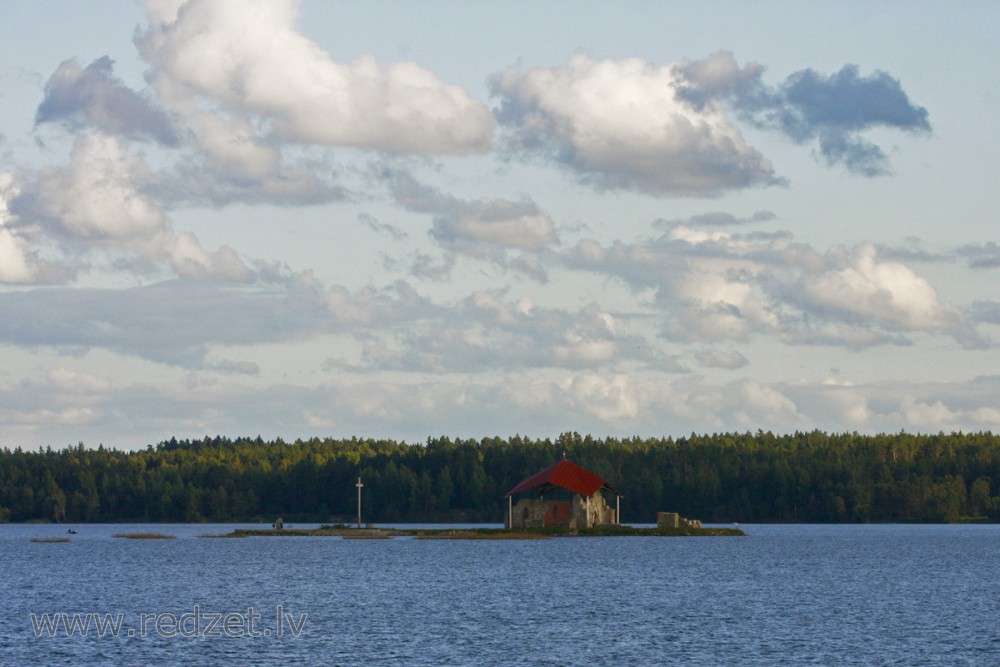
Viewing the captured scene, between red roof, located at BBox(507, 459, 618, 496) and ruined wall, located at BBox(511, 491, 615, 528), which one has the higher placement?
red roof, located at BBox(507, 459, 618, 496)

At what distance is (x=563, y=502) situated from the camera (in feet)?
482

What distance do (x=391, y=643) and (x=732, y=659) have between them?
14.4 metres

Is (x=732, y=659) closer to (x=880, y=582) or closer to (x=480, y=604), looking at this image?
(x=480, y=604)

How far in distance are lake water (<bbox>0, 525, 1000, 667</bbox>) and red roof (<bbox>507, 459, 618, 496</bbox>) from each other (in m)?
6.62

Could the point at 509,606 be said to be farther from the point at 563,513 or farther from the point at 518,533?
the point at 563,513

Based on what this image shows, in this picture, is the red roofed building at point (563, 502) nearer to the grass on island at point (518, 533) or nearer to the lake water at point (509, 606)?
the grass on island at point (518, 533)

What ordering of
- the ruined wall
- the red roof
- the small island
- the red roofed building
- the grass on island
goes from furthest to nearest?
the ruined wall
the grass on island
the small island
the red roofed building
the red roof

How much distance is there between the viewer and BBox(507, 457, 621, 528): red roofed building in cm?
14275

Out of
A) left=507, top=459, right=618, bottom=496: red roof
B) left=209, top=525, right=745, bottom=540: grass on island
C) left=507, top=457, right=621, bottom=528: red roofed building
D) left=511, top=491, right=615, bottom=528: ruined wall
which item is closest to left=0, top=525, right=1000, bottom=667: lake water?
left=209, top=525, right=745, bottom=540: grass on island

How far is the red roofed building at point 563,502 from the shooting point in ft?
468

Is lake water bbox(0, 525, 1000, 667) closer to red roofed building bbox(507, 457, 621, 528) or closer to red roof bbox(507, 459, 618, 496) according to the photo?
red roof bbox(507, 459, 618, 496)

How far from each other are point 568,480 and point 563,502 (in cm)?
512

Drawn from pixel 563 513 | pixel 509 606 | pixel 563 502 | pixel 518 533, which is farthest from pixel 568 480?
pixel 509 606

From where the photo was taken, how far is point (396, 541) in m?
154
